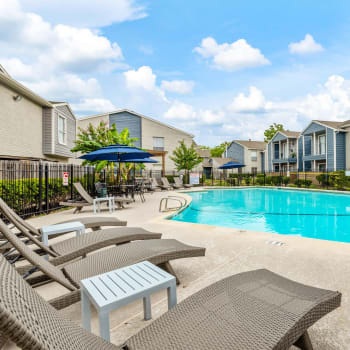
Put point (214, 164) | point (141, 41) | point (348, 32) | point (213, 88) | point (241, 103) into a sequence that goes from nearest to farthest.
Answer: point (348, 32), point (141, 41), point (213, 88), point (214, 164), point (241, 103)

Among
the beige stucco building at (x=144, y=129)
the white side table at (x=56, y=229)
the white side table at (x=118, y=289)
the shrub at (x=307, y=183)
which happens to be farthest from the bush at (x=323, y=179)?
the white side table at (x=118, y=289)

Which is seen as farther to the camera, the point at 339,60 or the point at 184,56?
the point at 184,56

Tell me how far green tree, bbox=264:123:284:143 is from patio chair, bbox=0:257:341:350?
52583 millimetres

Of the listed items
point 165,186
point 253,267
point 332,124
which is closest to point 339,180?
point 332,124

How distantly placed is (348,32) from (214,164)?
2921cm

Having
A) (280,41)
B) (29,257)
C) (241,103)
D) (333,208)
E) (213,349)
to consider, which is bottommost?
(333,208)

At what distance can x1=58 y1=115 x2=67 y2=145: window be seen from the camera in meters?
17.3

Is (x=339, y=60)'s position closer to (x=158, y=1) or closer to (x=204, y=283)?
(x=158, y=1)

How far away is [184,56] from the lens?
21938 mm

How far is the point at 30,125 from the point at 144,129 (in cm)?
1606

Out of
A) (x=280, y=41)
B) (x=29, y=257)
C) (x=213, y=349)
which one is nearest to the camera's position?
(x=213, y=349)

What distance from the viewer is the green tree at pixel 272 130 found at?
167 ft

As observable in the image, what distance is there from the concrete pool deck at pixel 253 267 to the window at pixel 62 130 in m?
14.8

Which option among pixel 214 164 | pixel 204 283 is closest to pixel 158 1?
pixel 204 283
